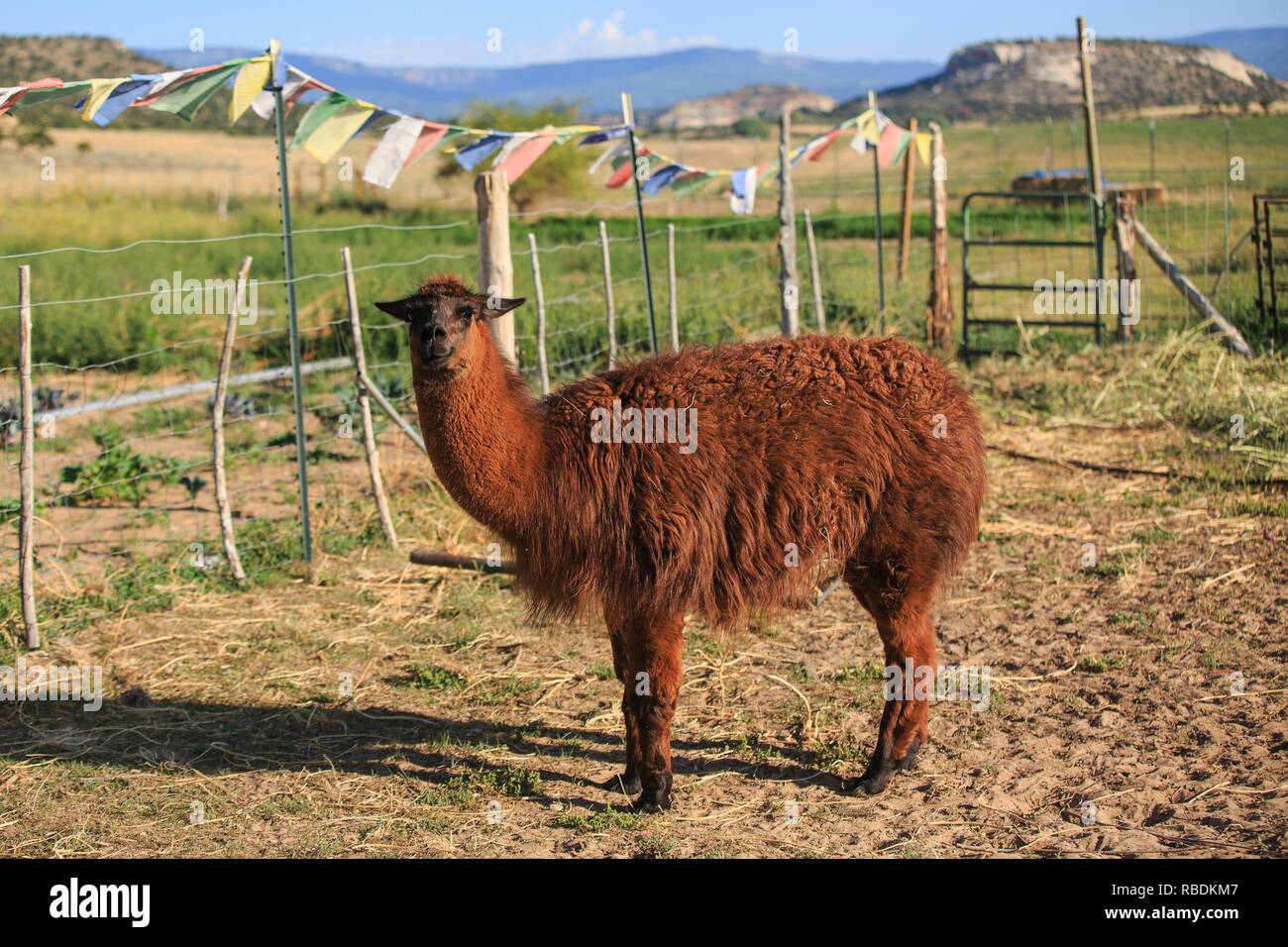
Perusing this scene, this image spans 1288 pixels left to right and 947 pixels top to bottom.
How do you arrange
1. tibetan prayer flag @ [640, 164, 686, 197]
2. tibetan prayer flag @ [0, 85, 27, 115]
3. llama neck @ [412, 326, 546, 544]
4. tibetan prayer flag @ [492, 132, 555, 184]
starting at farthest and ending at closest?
tibetan prayer flag @ [640, 164, 686, 197] → tibetan prayer flag @ [492, 132, 555, 184] → tibetan prayer flag @ [0, 85, 27, 115] → llama neck @ [412, 326, 546, 544]

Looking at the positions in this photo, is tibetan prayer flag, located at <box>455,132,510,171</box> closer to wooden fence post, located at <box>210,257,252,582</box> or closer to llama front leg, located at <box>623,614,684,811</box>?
wooden fence post, located at <box>210,257,252,582</box>

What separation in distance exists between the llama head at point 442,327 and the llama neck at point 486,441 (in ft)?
0.15

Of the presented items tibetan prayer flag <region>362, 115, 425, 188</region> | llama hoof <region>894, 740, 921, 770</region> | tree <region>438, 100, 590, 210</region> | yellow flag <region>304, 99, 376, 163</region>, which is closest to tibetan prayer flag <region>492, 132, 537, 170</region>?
tibetan prayer flag <region>362, 115, 425, 188</region>

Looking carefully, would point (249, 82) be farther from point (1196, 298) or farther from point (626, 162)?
point (1196, 298)

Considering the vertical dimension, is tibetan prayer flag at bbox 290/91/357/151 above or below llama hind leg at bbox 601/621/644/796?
above

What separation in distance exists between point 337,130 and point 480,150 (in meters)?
1.12

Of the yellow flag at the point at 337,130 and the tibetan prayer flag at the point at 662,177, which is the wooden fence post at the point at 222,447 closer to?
the yellow flag at the point at 337,130

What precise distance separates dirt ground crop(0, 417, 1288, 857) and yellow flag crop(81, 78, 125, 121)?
2.81m

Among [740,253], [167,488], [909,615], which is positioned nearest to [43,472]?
[167,488]

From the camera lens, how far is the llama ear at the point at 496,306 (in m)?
4.11

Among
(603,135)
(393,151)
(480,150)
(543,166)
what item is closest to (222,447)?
(393,151)

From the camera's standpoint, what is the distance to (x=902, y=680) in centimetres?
442

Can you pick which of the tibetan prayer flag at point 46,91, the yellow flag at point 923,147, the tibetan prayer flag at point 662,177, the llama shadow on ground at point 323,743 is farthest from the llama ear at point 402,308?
the yellow flag at point 923,147

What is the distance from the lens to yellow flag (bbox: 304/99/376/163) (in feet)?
20.8
